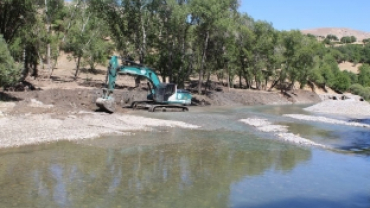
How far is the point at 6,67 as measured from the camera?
2409 cm

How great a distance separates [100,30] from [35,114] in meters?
23.8

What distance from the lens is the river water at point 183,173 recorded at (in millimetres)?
10258

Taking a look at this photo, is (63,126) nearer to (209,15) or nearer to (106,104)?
(106,104)

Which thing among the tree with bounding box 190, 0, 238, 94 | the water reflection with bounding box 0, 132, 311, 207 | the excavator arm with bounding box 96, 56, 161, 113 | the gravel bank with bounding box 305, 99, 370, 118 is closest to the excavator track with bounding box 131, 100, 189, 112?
the excavator arm with bounding box 96, 56, 161, 113

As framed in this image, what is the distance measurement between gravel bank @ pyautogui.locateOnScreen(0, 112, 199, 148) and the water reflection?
4.20ft

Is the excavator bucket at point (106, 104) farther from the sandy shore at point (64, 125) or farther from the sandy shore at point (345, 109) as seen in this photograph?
the sandy shore at point (345, 109)

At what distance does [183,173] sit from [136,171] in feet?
5.00

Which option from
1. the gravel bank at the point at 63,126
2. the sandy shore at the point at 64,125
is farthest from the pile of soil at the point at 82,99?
the gravel bank at the point at 63,126

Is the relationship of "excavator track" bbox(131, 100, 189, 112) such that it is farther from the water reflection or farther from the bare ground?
the water reflection

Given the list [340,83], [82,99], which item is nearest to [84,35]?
[82,99]

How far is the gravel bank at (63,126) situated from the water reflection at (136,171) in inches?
50.3

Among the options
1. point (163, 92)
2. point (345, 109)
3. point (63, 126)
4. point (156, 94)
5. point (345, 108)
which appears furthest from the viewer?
point (345, 108)

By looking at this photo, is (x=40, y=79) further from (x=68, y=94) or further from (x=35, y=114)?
(x=35, y=114)

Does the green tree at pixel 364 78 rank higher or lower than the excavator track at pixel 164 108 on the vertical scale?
higher
